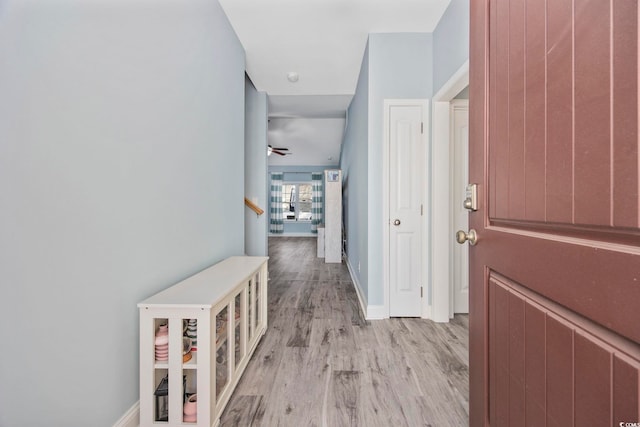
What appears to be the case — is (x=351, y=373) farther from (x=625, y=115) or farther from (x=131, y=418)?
(x=625, y=115)

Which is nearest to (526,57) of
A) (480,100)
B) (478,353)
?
(480,100)

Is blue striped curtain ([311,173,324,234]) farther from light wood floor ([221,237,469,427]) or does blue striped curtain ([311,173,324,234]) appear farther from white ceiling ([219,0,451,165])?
light wood floor ([221,237,469,427])

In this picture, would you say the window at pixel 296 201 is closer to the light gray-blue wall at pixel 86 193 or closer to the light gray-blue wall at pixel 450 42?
the light gray-blue wall at pixel 450 42

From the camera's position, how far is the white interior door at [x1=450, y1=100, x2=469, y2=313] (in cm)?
250

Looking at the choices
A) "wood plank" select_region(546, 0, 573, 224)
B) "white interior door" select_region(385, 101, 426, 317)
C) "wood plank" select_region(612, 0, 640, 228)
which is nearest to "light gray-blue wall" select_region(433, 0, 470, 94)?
"white interior door" select_region(385, 101, 426, 317)

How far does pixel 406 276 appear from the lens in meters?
2.46

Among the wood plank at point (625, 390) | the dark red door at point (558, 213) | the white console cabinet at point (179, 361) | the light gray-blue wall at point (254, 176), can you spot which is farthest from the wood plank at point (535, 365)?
the light gray-blue wall at point (254, 176)

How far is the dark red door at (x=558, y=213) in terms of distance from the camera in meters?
0.46

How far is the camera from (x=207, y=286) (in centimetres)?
138

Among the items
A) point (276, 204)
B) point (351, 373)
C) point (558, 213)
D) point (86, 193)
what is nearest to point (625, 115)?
point (558, 213)

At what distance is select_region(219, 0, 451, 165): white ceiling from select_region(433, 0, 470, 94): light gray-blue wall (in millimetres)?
108

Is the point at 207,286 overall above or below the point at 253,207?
below

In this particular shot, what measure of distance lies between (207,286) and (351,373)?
1.01 m

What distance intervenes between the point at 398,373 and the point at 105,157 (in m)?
1.86
